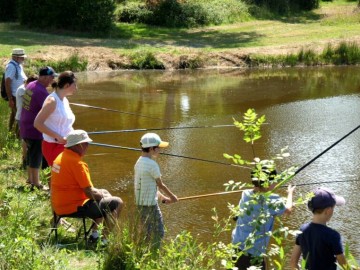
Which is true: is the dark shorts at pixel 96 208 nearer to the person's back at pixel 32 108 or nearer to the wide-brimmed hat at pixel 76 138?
the wide-brimmed hat at pixel 76 138

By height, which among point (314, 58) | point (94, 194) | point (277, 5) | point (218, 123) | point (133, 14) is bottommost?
point (218, 123)

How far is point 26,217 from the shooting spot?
5793 mm

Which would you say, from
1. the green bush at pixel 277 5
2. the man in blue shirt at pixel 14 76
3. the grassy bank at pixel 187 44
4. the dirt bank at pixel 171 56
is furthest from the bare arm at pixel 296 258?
the green bush at pixel 277 5

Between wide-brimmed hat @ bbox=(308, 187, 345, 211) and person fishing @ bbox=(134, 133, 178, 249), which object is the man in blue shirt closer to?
person fishing @ bbox=(134, 133, 178, 249)

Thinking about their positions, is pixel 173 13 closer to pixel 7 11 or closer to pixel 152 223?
pixel 7 11

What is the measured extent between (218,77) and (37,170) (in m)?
12.4

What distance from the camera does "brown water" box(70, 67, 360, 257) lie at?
8180 mm

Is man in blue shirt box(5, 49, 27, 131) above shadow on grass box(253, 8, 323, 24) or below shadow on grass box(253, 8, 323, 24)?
above

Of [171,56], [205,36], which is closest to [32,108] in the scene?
[171,56]

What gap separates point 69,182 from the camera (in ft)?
19.6

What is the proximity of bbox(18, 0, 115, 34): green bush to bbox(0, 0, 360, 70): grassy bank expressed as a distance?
0.69 meters

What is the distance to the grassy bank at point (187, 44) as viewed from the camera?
70.2 ft

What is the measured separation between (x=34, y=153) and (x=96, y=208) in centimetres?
206

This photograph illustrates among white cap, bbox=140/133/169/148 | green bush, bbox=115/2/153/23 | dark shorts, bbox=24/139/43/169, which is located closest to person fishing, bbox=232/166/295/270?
white cap, bbox=140/133/169/148
